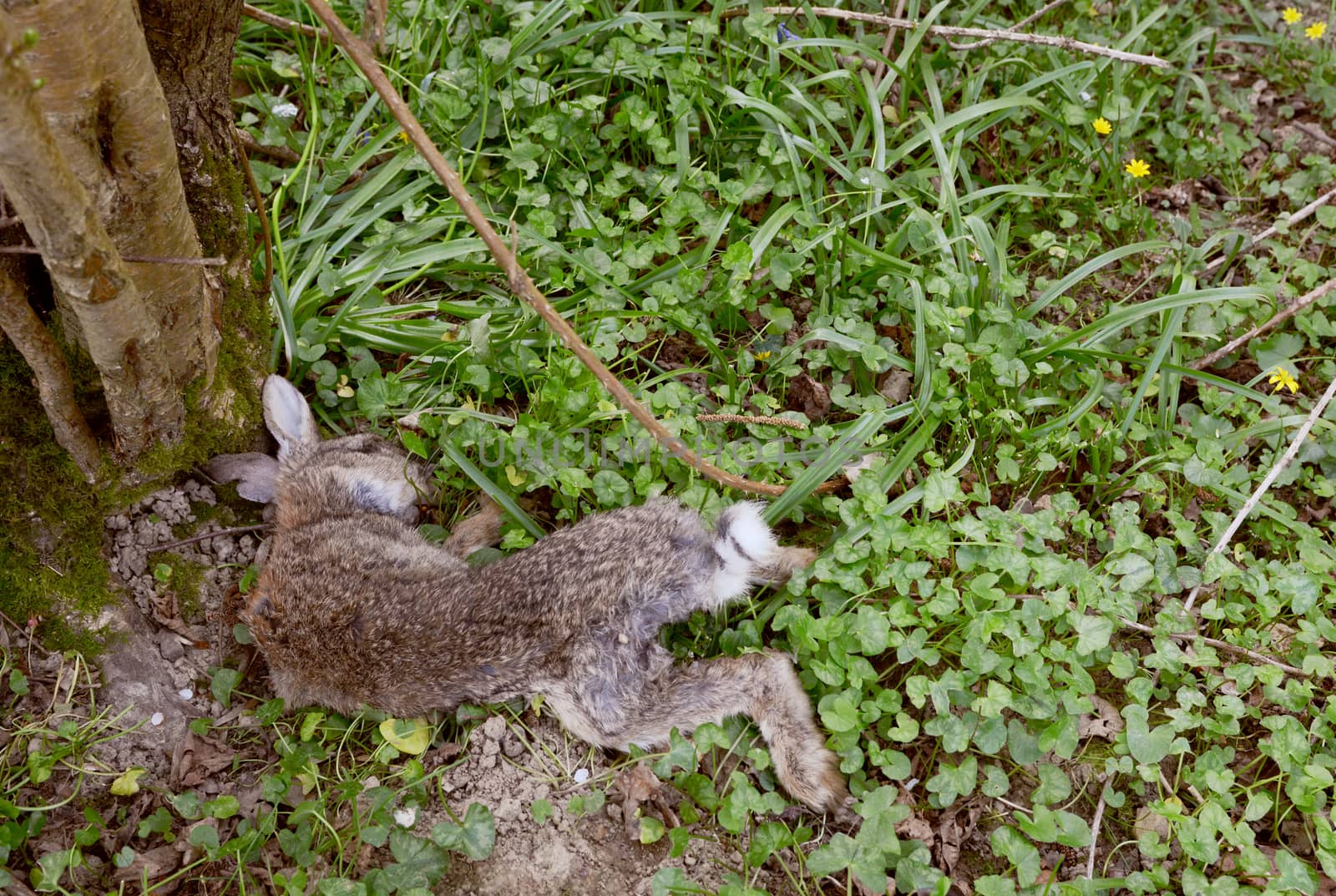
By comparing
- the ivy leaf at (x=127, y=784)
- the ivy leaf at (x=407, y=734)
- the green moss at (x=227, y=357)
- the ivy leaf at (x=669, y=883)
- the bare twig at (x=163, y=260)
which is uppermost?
the bare twig at (x=163, y=260)

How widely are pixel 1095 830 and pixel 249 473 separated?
10.9 feet

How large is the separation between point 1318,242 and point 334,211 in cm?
459

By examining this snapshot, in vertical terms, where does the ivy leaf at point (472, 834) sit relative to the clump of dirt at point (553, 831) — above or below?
above

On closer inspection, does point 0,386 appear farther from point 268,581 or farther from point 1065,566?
point 1065,566

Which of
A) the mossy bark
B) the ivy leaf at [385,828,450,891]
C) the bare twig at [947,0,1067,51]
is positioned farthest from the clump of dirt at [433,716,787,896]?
the bare twig at [947,0,1067,51]

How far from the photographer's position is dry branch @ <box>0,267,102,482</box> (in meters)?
2.89

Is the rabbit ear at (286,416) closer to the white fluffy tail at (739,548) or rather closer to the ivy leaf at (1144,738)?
the white fluffy tail at (739,548)

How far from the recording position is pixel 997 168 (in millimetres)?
4629

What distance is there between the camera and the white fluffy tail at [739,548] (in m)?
3.33

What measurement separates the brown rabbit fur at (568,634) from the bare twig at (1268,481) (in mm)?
1543

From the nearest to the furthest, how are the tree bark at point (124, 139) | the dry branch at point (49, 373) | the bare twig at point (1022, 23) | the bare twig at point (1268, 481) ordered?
the tree bark at point (124, 139)
the dry branch at point (49, 373)
the bare twig at point (1268, 481)
the bare twig at point (1022, 23)

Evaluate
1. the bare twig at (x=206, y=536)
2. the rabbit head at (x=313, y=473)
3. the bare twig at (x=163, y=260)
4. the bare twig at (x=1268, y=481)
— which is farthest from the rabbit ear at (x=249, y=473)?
the bare twig at (x=1268, y=481)

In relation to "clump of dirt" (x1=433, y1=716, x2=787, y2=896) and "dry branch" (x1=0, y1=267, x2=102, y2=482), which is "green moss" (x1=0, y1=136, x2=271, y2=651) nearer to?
"dry branch" (x1=0, y1=267, x2=102, y2=482)

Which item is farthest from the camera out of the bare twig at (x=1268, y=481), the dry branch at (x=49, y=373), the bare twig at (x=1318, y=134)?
the bare twig at (x=1318, y=134)
